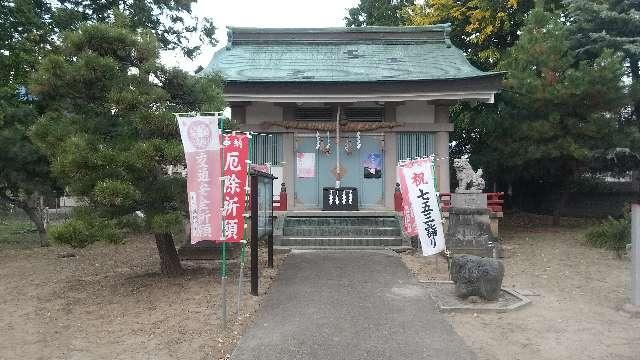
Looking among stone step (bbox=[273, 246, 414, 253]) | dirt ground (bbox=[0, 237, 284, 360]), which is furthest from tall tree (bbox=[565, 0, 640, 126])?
dirt ground (bbox=[0, 237, 284, 360])

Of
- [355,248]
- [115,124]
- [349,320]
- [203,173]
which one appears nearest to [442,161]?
[355,248]

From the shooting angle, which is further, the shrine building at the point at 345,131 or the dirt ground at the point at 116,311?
the shrine building at the point at 345,131

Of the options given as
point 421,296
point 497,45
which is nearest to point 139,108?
point 421,296

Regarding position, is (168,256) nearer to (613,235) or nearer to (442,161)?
(442,161)

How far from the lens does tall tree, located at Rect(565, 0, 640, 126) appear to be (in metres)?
13.6

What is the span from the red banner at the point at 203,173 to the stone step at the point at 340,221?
6513 millimetres

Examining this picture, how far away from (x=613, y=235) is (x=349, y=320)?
885 cm

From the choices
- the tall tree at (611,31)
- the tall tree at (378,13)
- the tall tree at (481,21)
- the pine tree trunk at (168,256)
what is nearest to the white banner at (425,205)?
the pine tree trunk at (168,256)

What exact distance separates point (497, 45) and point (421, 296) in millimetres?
15001

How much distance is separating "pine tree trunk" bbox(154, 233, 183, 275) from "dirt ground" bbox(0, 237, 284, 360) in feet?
0.77

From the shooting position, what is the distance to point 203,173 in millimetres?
6320

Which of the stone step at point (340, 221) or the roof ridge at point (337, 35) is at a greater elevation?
Result: the roof ridge at point (337, 35)

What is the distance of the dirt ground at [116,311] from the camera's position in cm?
553

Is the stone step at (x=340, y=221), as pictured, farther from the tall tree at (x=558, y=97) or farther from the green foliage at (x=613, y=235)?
the green foliage at (x=613, y=235)
